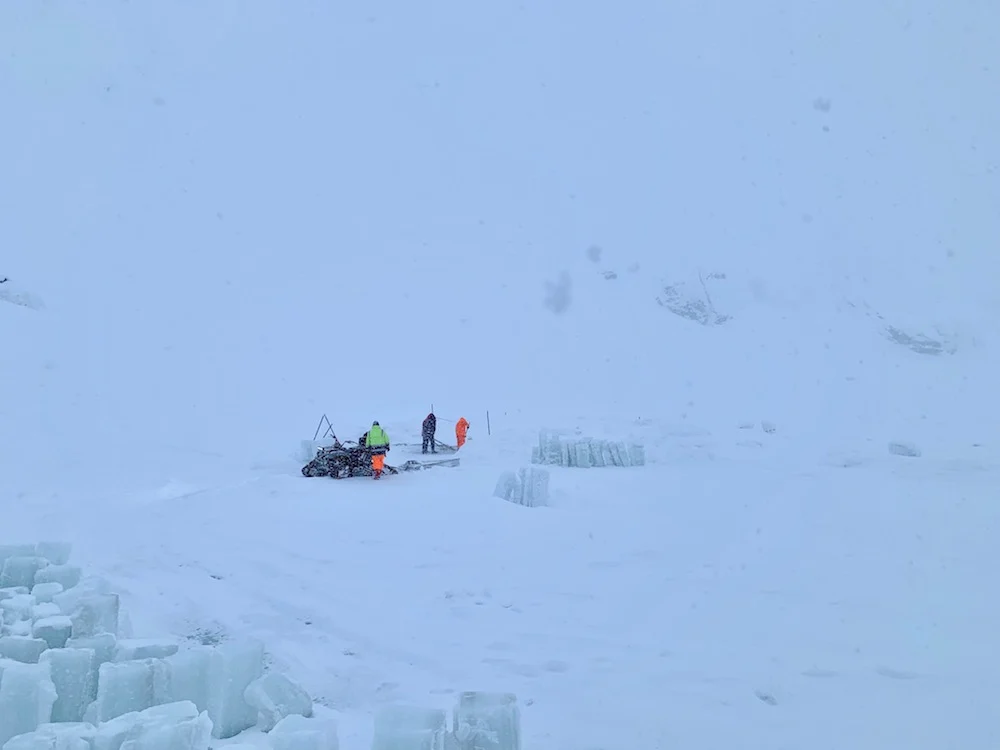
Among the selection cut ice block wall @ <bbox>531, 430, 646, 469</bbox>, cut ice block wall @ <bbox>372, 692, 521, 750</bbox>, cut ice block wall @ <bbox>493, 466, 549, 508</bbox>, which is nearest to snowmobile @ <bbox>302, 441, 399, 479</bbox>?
cut ice block wall @ <bbox>493, 466, 549, 508</bbox>

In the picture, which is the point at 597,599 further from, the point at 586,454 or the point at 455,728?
the point at 586,454

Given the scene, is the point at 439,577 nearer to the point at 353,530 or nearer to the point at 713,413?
the point at 353,530

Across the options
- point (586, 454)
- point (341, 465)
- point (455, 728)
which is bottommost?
point (455, 728)

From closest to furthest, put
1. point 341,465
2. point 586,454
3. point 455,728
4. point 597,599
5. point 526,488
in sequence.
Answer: point 455,728 → point 597,599 → point 526,488 → point 341,465 → point 586,454

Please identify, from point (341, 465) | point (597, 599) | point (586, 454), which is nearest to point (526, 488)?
point (341, 465)

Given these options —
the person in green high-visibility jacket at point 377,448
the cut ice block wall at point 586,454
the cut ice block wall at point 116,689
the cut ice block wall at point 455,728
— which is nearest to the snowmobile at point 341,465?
the person in green high-visibility jacket at point 377,448

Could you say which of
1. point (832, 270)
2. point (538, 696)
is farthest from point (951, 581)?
point (832, 270)

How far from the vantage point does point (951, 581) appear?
7.85m

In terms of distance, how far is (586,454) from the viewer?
1661 centimetres

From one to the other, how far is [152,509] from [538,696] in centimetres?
802

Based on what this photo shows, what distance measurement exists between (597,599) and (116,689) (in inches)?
183

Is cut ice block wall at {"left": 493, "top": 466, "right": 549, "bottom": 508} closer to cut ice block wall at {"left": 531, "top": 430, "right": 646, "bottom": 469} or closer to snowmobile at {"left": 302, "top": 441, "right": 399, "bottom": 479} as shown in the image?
snowmobile at {"left": 302, "top": 441, "right": 399, "bottom": 479}

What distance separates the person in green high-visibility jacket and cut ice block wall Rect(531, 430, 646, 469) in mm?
3968

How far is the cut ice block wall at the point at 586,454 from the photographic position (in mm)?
16609
